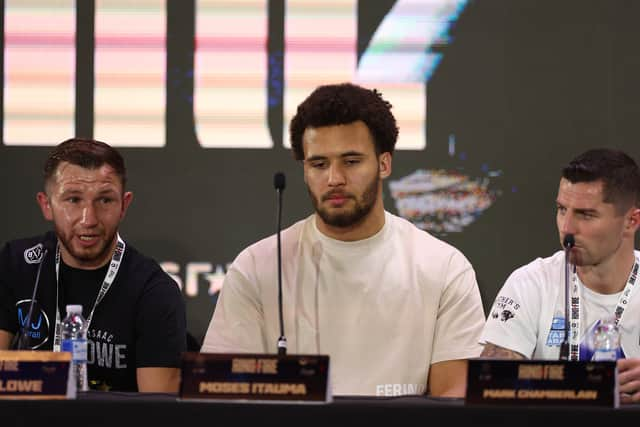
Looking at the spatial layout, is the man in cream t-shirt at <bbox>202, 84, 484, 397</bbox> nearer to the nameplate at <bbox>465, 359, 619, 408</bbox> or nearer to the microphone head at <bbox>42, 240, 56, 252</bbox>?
the microphone head at <bbox>42, 240, 56, 252</bbox>

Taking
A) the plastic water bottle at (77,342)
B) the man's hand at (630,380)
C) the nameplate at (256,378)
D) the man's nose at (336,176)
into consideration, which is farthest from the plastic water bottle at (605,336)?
the plastic water bottle at (77,342)

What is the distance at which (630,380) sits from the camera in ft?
8.32

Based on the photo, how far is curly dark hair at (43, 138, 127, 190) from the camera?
10.3 ft

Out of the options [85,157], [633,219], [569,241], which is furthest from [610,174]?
[85,157]

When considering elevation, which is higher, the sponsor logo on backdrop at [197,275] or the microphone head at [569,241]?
the microphone head at [569,241]

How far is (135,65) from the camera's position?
421 centimetres

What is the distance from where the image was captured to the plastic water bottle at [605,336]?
3.00m

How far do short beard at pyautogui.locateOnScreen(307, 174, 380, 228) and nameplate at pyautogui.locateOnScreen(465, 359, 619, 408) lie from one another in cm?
101

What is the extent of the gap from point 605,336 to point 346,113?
3.47ft

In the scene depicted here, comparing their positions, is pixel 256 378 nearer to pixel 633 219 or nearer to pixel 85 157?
pixel 85 157

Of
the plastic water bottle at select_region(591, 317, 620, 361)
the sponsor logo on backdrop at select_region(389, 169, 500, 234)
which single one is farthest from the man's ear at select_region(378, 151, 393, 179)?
the sponsor logo on backdrop at select_region(389, 169, 500, 234)

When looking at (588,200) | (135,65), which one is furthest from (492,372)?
(135,65)

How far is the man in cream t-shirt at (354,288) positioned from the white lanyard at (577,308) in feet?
1.05

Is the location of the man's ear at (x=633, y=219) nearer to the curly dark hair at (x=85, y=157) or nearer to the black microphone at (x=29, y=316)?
the curly dark hair at (x=85, y=157)
